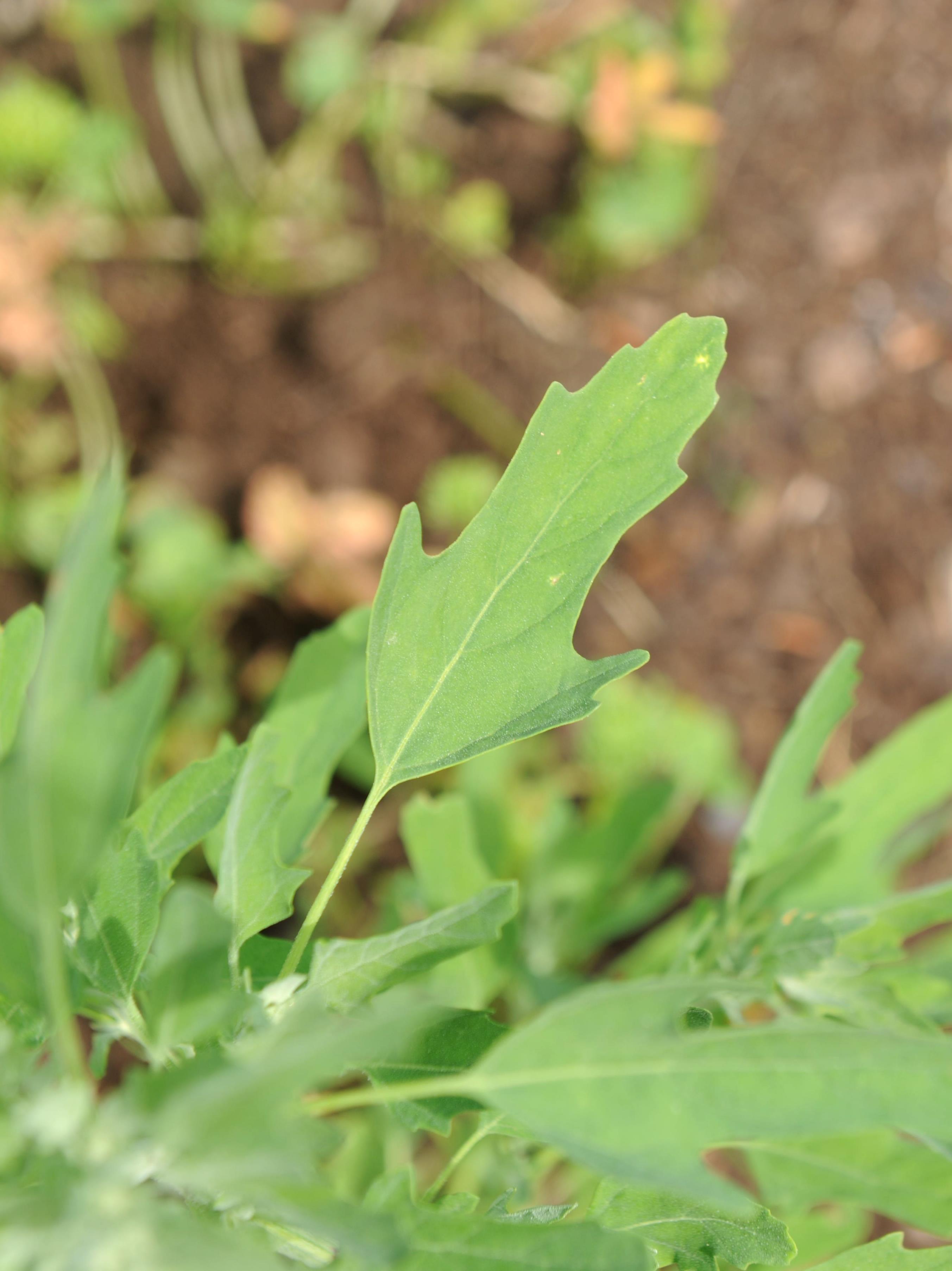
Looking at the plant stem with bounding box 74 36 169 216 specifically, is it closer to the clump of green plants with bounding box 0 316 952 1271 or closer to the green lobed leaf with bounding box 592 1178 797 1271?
the clump of green plants with bounding box 0 316 952 1271

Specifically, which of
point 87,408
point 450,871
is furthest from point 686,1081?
point 87,408

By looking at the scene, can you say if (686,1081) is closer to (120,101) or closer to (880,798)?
(880,798)

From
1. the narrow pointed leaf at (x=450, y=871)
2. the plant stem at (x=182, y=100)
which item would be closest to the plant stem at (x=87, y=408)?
the plant stem at (x=182, y=100)

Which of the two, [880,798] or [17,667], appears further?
[880,798]

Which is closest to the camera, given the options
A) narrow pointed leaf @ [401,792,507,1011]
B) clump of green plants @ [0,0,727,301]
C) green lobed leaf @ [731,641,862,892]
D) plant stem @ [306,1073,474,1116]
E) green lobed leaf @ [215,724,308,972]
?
plant stem @ [306,1073,474,1116]

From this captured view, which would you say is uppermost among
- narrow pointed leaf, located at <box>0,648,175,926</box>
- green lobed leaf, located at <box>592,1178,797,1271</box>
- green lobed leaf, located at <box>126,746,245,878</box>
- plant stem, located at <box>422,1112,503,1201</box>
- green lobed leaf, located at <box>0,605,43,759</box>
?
narrow pointed leaf, located at <box>0,648,175,926</box>

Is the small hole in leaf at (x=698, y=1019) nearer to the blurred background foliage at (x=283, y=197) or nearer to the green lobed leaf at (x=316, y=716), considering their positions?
the green lobed leaf at (x=316, y=716)

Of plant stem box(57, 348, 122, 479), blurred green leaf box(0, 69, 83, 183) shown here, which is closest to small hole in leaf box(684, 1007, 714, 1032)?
plant stem box(57, 348, 122, 479)
